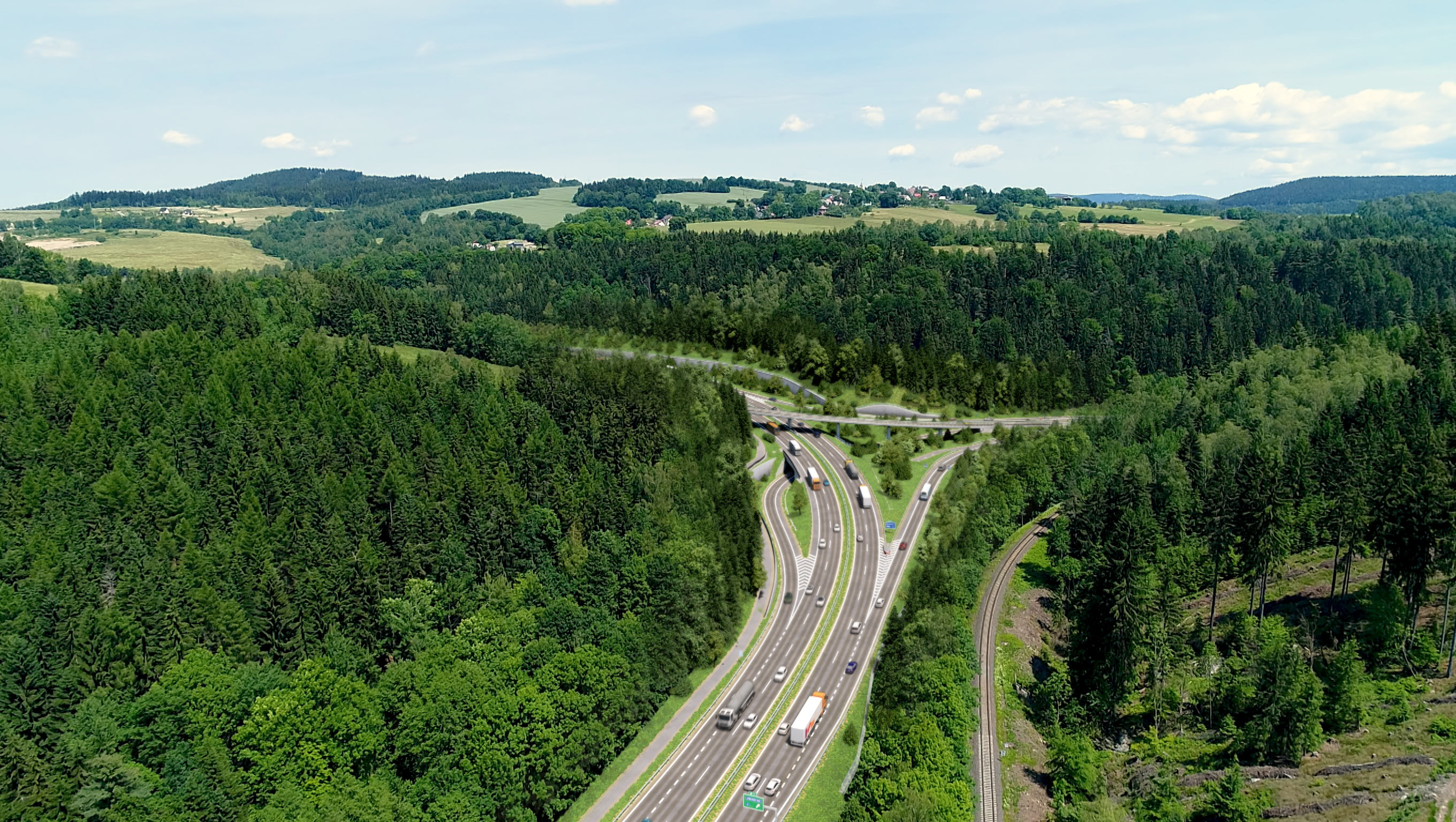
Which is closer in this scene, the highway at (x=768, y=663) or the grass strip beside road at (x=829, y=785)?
the grass strip beside road at (x=829, y=785)

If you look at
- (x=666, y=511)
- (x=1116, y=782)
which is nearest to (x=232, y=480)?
(x=666, y=511)

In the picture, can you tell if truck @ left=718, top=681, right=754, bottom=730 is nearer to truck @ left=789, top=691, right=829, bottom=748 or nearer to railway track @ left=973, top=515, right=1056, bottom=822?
truck @ left=789, top=691, right=829, bottom=748

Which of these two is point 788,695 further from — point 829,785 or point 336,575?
point 336,575

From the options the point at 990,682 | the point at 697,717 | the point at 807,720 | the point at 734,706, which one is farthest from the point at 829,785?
the point at 990,682

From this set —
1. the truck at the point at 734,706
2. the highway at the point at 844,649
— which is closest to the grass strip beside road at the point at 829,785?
the highway at the point at 844,649

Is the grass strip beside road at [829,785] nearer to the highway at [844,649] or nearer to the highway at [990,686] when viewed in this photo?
the highway at [844,649]

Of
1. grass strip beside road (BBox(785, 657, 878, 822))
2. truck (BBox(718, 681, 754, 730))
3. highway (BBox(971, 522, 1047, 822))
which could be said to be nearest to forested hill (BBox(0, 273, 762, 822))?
truck (BBox(718, 681, 754, 730))
